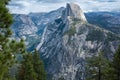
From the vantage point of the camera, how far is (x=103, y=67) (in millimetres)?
50844

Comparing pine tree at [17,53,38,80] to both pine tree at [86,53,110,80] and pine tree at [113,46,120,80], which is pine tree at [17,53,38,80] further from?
pine tree at [113,46,120,80]

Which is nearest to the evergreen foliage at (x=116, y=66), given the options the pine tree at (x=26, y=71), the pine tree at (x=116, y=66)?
the pine tree at (x=116, y=66)

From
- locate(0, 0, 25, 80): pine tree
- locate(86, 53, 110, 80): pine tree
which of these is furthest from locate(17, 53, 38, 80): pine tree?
locate(0, 0, 25, 80): pine tree

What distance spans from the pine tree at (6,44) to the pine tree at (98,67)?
25410 mm

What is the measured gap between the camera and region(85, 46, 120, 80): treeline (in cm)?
4938

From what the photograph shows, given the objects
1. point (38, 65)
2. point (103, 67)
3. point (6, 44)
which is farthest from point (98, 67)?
point (6, 44)

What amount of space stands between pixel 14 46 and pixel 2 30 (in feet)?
4.93

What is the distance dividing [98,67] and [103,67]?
1.19 meters

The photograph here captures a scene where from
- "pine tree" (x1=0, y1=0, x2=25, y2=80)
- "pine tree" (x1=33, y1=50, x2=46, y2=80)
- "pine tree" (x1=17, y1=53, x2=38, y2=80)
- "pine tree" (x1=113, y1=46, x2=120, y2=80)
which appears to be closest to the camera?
"pine tree" (x1=0, y1=0, x2=25, y2=80)

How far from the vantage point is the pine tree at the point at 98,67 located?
162 ft

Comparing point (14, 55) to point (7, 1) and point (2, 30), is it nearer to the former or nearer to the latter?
point (2, 30)

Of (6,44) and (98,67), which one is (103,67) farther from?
(6,44)

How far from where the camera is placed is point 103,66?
2000 inches

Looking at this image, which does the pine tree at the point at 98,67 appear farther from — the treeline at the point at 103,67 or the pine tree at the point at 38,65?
the pine tree at the point at 38,65
